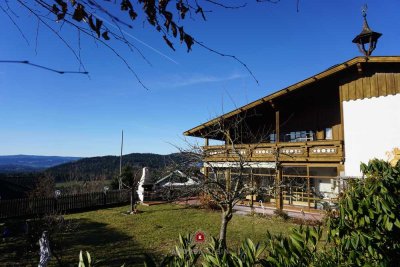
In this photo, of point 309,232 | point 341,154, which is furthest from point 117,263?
point 341,154

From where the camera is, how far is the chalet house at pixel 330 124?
584 inches

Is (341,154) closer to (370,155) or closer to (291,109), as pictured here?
(370,155)

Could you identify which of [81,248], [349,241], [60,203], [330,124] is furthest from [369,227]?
[60,203]

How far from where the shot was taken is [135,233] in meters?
14.2

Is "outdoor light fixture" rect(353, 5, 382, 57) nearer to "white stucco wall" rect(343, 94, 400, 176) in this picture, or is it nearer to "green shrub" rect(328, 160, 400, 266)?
"white stucco wall" rect(343, 94, 400, 176)

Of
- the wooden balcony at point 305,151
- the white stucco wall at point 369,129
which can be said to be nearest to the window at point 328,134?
the wooden balcony at point 305,151

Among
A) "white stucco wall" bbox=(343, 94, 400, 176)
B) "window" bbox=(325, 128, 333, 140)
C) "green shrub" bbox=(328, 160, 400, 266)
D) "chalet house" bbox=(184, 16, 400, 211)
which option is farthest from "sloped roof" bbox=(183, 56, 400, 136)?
"green shrub" bbox=(328, 160, 400, 266)

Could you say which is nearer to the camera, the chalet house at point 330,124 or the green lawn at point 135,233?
the green lawn at point 135,233

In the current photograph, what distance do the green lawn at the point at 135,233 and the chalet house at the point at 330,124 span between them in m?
2.59

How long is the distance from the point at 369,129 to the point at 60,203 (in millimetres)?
19177

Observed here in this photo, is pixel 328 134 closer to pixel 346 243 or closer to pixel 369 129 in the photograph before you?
pixel 369 129

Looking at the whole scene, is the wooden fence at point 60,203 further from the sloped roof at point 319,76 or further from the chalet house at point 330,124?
the sloped roof at point 319,76

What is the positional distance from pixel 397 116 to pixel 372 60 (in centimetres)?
294

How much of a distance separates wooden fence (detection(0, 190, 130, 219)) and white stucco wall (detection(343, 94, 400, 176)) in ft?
54.4
